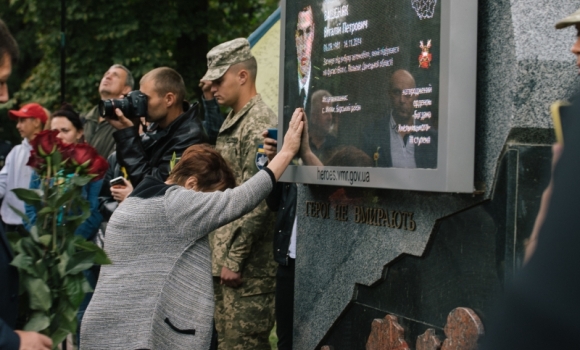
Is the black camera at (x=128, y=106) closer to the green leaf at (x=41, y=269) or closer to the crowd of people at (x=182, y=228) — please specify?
the crowd of people at (x=182, y=228)

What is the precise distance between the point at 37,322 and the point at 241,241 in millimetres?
2070

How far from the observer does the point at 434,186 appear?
3.04m

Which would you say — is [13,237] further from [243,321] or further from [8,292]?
[243,321]

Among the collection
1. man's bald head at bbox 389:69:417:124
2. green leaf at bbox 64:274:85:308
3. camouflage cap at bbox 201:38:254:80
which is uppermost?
camouflage cap at bbox 201:38:254:80

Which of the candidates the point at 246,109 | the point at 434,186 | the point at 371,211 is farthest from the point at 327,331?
the point at 246,109

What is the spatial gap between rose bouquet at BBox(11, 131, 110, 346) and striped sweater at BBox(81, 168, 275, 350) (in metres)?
0.33

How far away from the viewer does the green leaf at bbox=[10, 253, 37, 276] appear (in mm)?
2987

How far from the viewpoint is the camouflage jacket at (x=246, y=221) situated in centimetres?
505

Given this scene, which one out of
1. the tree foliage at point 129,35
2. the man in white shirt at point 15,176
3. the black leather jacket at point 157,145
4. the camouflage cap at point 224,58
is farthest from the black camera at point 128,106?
the tree foliage at point 129,35

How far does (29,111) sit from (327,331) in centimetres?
466

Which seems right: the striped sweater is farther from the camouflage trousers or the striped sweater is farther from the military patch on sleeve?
the camouflage trousers

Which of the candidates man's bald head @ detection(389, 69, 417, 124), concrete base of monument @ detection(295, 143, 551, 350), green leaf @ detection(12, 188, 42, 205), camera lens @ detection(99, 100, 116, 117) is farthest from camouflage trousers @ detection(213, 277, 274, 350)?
man's bald head @ detection(389, 69, 417, 124)

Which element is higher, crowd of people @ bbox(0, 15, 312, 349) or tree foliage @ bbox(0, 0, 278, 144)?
tree foliage @ bbox(0, 0, 278, 144)

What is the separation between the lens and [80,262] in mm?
3248
